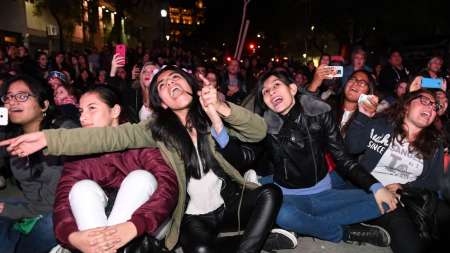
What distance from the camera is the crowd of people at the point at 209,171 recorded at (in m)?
2.60

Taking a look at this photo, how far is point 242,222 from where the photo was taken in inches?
127

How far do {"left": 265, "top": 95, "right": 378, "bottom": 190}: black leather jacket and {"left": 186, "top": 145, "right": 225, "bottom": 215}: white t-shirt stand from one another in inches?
27.8

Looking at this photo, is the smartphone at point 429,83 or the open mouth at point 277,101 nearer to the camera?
the open mouth at point 277,101

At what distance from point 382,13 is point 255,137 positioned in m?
21.1

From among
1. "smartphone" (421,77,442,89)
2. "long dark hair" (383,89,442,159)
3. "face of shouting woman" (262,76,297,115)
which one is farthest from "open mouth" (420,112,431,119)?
"face of shouting woman" (262,76,297,115)

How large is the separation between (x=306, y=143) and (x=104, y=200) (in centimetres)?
184

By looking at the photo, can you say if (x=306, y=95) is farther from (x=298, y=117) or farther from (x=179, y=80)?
(x=179, y=80)

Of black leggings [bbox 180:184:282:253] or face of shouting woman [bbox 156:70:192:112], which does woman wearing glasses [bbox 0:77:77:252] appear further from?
black leggings [bbox 180:184:282:253]

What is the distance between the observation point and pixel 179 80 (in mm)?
3102

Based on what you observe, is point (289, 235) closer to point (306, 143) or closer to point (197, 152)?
point (306, 143)

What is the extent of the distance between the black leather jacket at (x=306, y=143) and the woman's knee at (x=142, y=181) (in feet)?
4.21

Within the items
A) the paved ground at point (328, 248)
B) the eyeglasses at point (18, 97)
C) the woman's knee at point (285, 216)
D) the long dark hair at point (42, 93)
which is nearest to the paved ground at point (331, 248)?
the paved ground at point (328, 248)

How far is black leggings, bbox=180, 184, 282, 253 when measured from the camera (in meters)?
2.84

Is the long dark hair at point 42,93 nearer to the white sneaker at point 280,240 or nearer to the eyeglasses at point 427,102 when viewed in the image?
the white sneaker at point 280,240
